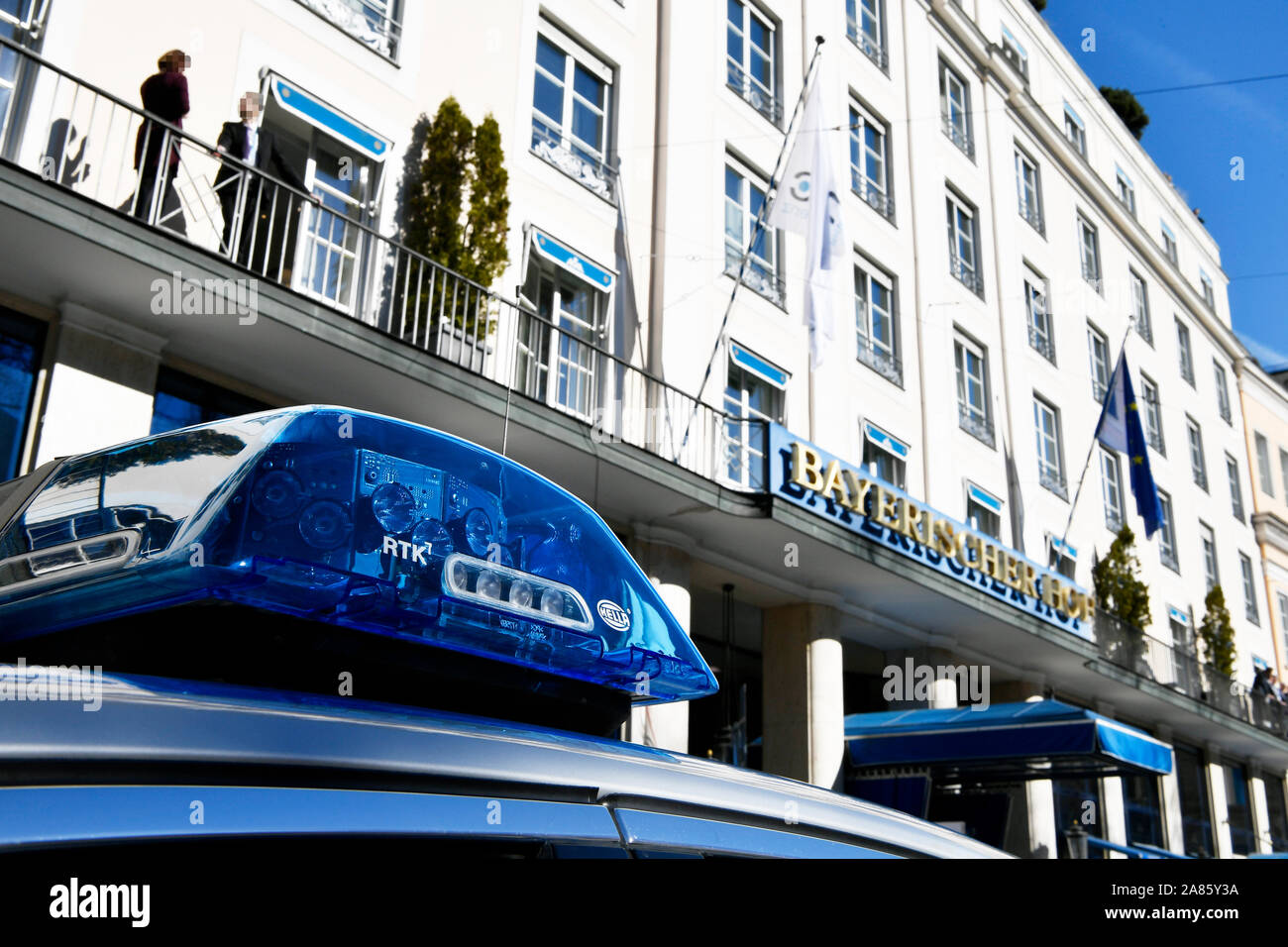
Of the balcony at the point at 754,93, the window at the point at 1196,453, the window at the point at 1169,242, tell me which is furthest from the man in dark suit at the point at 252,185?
the window at the point at 1169,242

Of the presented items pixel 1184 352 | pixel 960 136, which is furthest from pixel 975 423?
pixel 1184 352

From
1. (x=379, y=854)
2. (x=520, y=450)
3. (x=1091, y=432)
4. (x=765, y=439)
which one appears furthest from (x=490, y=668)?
(x=1091, y=432)

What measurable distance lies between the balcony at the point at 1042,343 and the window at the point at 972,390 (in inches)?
99.0

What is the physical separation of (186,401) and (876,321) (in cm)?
1262

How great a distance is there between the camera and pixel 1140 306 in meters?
31.8

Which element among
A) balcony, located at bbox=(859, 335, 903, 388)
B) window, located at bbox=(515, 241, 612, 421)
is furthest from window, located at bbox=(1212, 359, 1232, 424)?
window, located at bbox=(515, 241, 612, 421)

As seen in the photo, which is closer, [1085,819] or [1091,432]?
[1085,819]

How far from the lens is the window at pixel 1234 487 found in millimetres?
34438

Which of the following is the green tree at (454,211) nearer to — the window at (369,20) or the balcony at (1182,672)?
the window at (369,20)

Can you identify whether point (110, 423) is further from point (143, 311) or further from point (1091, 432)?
point (1091, 432)

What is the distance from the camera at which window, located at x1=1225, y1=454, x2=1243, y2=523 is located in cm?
3444

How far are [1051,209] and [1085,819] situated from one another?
45.8 ft

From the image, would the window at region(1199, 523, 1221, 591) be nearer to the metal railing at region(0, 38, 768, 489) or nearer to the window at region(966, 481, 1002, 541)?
the window at region(966, 481, 1002, 541)
